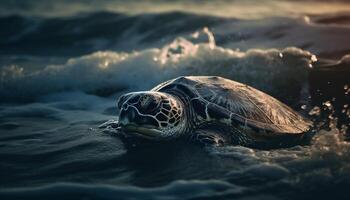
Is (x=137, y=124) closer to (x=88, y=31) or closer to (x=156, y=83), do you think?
(x=156, y=83)

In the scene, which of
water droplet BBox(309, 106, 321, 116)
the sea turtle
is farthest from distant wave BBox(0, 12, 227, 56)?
the sea turtle

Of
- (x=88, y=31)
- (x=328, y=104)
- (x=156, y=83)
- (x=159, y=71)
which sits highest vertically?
(x=88, y=31)

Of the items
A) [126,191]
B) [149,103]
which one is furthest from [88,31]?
[126,191]

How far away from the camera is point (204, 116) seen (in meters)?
5.38

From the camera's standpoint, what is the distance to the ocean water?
4297 mm

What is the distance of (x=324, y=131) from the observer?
5.57 meters

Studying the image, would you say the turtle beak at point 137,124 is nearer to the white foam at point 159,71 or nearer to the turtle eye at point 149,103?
the turtle eye at point 149,103

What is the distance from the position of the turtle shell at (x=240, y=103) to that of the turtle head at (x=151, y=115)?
1.06 ft

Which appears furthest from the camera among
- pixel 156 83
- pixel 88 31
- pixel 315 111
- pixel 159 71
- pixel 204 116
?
pixel 88 31

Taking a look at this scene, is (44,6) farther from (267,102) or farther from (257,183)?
(257,183)

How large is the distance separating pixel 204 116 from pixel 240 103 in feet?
1.27

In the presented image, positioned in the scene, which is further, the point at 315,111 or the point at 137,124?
the point at 315,111

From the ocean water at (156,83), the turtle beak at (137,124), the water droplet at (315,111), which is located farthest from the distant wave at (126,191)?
the water droplet at (315,111)

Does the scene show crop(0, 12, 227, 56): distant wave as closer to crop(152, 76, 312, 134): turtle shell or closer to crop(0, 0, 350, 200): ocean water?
crop(0, 0, 350, 200): ocean water
